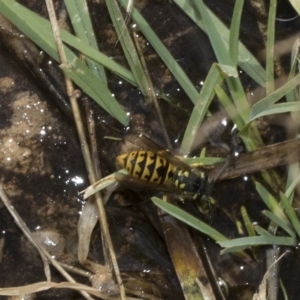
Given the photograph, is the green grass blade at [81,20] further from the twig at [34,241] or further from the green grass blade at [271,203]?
the green grass blade at [271,203]

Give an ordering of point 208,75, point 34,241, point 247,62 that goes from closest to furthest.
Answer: point 208,75, point 34,241, point 247,62

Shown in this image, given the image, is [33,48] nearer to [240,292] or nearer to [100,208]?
[100,208]

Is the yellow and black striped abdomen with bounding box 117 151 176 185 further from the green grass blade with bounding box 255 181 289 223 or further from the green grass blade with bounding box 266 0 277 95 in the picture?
the green grass blade with bounding box 266 0 277 95

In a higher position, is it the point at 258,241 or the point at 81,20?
the point at 81,20

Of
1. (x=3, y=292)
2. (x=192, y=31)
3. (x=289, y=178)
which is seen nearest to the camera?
(x=3, y=292)

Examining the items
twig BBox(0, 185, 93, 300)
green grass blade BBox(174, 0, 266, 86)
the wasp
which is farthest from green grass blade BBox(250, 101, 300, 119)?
twig BBox(0, 185, 93, 300)

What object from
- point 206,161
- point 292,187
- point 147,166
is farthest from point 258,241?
point 147,166

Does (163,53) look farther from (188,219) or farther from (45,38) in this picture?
(188,219)

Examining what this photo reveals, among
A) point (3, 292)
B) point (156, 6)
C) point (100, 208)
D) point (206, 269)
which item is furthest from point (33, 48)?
point (206, 269)
